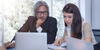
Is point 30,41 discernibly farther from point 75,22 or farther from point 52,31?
point 52,31

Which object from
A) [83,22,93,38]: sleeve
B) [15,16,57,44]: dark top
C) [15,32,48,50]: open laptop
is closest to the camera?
[15,32,48,50]: open laptop

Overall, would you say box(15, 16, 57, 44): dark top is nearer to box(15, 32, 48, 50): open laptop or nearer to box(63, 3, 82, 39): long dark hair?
box(63, 3, 82, 39): long dark hair

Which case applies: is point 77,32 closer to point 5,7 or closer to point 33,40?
point 33,40

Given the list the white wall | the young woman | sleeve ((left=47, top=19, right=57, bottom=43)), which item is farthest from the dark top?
→ the white wall

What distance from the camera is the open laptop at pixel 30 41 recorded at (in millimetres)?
1383

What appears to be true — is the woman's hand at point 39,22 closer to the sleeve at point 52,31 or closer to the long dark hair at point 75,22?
the sleeve at point 52,31

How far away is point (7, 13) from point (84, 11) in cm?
151

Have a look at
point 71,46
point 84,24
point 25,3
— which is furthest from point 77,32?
point 25,3

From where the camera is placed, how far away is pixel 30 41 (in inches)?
54.7

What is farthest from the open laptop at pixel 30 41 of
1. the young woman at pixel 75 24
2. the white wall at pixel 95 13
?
the white wall at pixel 95 13

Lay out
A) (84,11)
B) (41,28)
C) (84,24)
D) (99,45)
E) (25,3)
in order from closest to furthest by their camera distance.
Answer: (99,45) < (84,24) < (41,28) < (84,11) < (25,3)

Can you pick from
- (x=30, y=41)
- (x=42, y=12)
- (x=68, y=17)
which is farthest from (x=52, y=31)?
(x=30, y=41)

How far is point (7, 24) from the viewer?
414 centimetres

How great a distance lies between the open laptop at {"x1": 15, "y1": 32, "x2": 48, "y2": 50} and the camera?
1.38 metres
